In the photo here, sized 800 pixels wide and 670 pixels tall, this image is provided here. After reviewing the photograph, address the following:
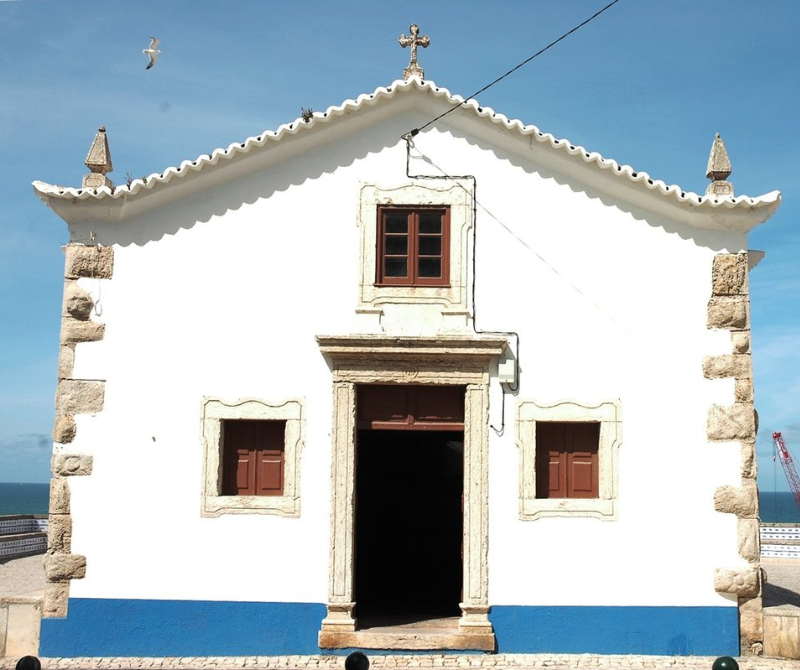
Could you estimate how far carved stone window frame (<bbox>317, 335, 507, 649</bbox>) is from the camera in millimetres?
8766

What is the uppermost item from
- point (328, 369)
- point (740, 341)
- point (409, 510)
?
point (740, 341)

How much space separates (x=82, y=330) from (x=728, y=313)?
6.74 metres

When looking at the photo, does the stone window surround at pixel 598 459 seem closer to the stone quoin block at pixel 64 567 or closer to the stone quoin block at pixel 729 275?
the stone quoin block at pixel 729 275

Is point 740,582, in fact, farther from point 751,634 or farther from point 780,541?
point 780,541

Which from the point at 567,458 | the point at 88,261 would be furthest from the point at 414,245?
the point at 88,261

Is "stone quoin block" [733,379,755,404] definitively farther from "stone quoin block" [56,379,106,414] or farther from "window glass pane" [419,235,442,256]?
"stone quoin block" [56,379,106,414]

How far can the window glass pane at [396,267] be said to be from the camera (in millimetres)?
9305

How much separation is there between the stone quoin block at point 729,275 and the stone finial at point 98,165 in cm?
650

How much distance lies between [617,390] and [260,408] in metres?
3.72

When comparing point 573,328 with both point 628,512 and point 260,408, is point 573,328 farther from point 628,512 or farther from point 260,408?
point 260,408

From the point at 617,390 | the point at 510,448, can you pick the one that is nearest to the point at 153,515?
the point at 510,448

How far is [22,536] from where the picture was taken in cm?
1909

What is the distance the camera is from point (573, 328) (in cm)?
917

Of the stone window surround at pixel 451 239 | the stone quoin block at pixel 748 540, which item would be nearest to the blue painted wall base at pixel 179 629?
the stone window surround at pixel 451 239
